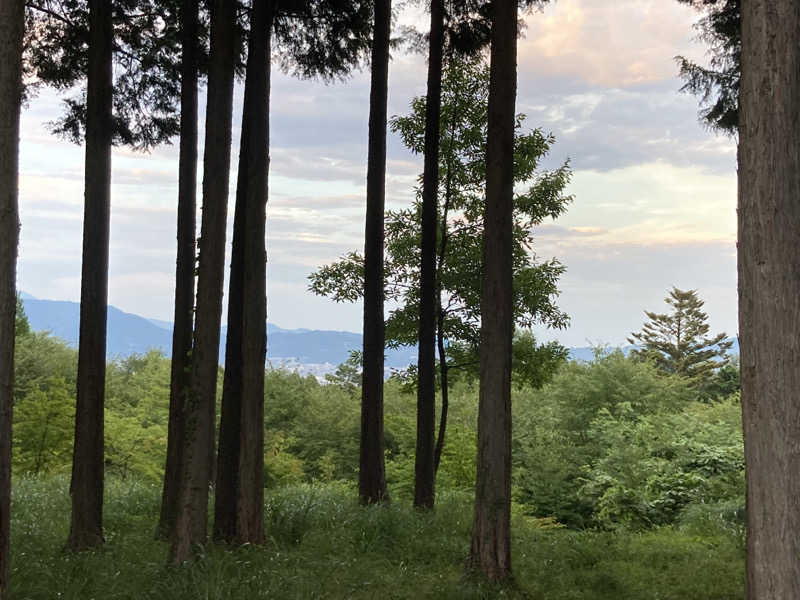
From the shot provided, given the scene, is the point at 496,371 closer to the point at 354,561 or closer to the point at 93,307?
the point at 354,561

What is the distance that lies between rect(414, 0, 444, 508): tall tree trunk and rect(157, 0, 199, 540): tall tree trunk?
4.02m

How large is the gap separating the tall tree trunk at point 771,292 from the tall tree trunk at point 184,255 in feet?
25.4

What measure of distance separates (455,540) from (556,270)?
6.27 metres

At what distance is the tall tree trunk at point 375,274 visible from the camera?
12430 mm

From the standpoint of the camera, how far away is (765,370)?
16.1 feet

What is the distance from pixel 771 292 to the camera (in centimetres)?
490

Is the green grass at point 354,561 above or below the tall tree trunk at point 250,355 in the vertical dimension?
below

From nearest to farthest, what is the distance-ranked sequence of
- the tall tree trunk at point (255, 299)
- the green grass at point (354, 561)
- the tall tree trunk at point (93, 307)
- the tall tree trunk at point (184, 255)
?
the green grass at point (354, 561) → the tall tree trunk at point (255, 299) → the tall tree trunk at point (93, 307) → the tall tree trunk at point (184, 255)

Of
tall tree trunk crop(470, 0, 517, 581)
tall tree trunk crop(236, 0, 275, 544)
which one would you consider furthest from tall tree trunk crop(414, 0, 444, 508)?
tall tree trunk crop(470, 0, 517, 581)

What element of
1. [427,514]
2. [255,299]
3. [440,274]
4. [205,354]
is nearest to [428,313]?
[440,274]

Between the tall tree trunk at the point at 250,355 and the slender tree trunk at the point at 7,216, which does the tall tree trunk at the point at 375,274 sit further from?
the slender tree trunk at the point at 7,216

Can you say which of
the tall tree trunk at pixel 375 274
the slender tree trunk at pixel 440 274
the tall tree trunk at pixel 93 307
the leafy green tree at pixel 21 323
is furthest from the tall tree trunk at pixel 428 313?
the leafy green tree at pixel 21 323

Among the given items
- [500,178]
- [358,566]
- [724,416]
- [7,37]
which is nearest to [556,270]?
[500,178]

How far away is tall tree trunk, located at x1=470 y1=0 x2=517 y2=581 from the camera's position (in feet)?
27.0
